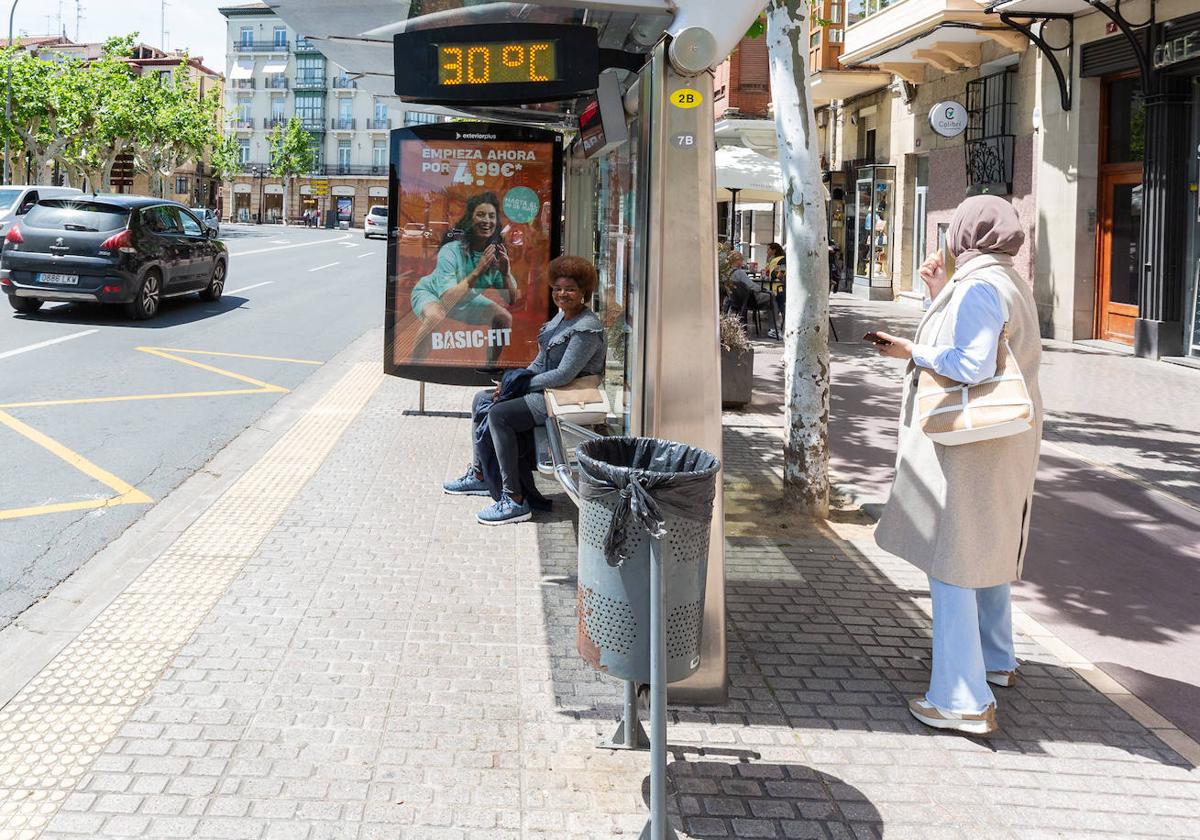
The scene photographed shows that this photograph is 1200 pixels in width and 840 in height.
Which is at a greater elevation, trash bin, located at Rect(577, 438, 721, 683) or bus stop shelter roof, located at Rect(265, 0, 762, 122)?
bus stop shelter roof, located at Rect(265, 0, 762, 122)

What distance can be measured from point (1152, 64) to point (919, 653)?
13208mm

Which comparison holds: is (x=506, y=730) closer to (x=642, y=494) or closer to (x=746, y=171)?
(x=642, y=494)

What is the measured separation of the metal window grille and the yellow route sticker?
53.6 ft

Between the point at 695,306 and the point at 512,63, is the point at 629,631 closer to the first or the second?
the point at 695,306

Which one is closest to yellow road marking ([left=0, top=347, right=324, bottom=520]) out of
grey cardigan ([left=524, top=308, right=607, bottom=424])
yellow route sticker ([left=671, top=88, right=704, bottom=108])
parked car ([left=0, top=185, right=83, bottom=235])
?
grey cardigan ([left=524, top=308, right=607, bottom=424])

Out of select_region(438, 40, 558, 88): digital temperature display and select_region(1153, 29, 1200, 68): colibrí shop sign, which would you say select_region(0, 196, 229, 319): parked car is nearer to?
select_region(438, 40, 558, 88): digital temperature display

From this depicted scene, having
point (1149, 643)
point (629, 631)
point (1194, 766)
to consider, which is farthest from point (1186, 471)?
point (629, 631)

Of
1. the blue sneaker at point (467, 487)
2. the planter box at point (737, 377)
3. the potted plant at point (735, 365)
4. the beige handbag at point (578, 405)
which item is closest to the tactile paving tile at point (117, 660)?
the blue sneaker at point (467, 487)

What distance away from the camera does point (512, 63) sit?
4883 millimetres

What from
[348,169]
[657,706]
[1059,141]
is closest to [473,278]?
[657,706]

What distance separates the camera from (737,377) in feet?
36.4

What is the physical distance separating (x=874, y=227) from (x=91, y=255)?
1709 cm

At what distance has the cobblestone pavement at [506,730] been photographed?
3.39 metres

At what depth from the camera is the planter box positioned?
36.0 ft
